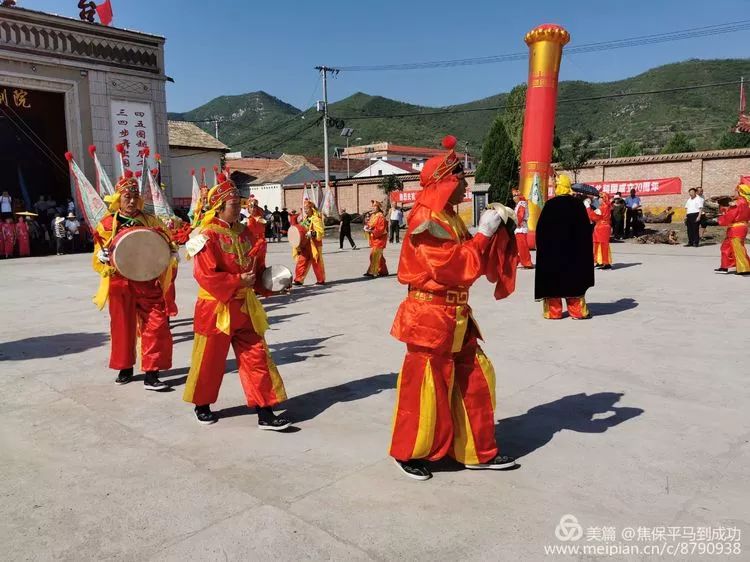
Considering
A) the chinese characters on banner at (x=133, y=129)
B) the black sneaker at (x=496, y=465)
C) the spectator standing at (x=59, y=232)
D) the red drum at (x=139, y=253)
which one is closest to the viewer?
the black sneaker at (x=496, y=465)

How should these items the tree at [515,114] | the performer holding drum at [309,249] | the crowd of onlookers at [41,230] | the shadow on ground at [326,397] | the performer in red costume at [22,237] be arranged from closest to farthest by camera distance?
the shadow on ground at [326,397], the performer holding drum at [309,249], the crowd of onlookers at [41,230], the performer in red costume at [22,237], the tree at [515,114]

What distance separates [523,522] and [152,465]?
2110mm

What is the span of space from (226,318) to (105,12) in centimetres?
2241

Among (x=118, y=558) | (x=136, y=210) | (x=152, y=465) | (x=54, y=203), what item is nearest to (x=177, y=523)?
(x=118, y=558)

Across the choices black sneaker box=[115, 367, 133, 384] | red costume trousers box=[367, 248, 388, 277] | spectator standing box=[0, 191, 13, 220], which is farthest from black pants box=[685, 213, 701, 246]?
spectator standing box=[0, 191, 13, 220]

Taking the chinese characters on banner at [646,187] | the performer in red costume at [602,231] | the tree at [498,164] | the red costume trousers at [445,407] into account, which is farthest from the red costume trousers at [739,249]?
the tree at [498,164]

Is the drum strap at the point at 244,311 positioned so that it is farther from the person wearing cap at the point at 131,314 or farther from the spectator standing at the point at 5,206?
the spectator standing at the point at 5,206

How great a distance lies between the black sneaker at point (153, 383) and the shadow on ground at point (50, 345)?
68.9 inches

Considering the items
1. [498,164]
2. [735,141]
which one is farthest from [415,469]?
[735,141]

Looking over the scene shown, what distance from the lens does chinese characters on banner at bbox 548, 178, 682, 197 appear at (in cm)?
2214

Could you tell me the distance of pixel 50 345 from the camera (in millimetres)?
6637

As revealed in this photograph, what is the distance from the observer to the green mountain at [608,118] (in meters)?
77.6

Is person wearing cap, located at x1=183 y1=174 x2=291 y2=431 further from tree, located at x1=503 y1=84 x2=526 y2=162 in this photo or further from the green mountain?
the green mountain

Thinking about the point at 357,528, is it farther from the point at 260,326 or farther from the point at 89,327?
the point at 89,327
